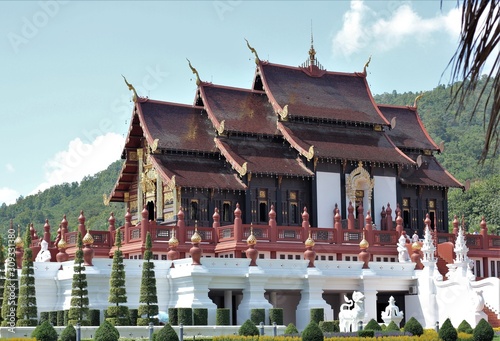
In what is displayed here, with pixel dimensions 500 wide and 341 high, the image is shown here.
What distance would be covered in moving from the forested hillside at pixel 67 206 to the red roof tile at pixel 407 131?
43.3m

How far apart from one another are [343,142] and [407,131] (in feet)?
18.7

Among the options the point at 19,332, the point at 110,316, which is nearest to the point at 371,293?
the point at 110,316

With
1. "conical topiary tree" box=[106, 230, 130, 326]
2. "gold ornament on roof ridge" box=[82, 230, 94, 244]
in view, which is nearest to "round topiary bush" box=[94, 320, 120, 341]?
"conical topiary tree" box=[106, 230, 130, 326]

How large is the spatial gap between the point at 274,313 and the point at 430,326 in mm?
6578

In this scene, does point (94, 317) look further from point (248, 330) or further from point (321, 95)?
point (321, 95)

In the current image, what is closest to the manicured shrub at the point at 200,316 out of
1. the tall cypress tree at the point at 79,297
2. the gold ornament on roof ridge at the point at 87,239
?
the tall cypress tree at the point at 79,297

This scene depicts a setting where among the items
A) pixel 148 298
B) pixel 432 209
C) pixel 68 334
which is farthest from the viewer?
pixel 432 209

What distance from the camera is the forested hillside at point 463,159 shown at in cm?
7619

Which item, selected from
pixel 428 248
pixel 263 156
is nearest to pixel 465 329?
pixel 428 248

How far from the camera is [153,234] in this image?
37.4 meters

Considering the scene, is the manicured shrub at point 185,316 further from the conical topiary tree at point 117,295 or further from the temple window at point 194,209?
the temple window at point 194,209

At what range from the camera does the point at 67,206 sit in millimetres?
99750

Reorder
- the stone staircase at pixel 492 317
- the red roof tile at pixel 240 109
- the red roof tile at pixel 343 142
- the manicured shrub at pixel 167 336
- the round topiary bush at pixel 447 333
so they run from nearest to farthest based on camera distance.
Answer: the manicured shrub at pixel 167 336, the round topiary bush at pixel 447 333, the stone staircase at pixel 492 317, the red roof tile at pixel 343 142, the red roof tile at pixel 240 109
